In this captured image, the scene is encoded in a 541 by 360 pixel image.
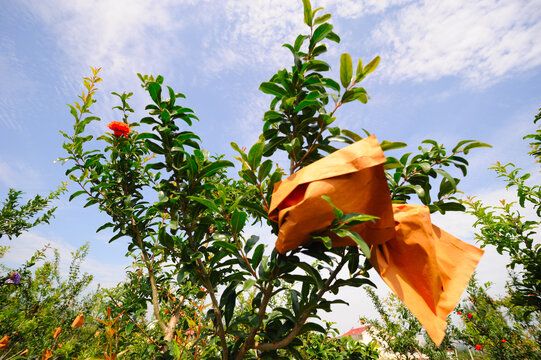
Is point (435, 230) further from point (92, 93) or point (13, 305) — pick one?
point (13, 305)

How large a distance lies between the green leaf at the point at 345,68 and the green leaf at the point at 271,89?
29cm

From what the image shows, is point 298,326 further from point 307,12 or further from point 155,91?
point 307,12

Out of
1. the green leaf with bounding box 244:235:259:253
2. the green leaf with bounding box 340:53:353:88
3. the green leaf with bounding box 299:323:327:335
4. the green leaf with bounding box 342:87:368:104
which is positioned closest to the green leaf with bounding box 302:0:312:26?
the green leaf with bounding box 340:53:353:88

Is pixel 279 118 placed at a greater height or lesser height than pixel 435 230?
greater

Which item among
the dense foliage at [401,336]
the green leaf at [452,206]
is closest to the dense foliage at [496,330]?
the dense foliage at [401,336]

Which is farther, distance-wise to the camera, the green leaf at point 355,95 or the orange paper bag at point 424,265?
the green leaf at point 355,95

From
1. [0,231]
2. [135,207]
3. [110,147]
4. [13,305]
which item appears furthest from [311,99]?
[13,305]

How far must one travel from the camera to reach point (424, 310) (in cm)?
77

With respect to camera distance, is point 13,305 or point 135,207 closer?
point 135,207

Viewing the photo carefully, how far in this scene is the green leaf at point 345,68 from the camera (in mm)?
1154

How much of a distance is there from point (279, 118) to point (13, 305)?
457 cm

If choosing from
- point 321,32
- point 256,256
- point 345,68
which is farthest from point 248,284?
point 321,32

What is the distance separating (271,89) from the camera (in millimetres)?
1241

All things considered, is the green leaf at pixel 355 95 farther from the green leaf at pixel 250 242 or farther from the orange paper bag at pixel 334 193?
the green leaf at pixel 250 242
